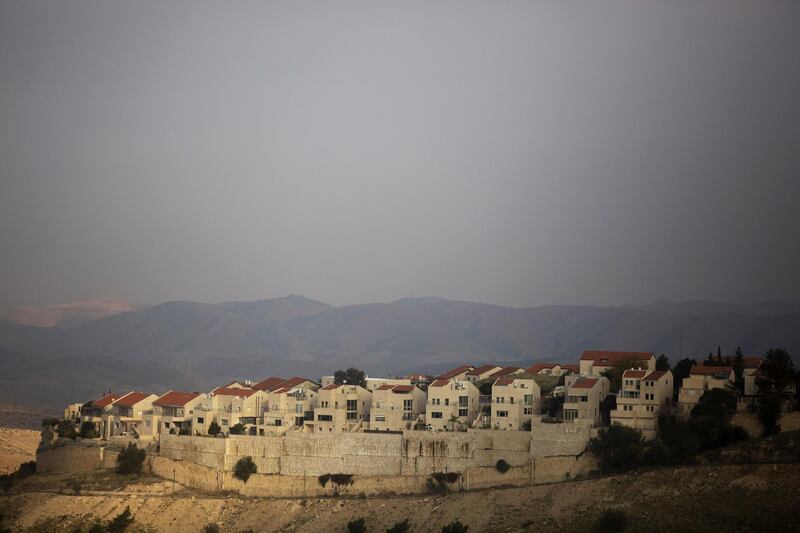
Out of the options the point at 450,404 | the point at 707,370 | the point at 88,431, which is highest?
the point at 707,370

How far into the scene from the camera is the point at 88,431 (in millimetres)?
65375

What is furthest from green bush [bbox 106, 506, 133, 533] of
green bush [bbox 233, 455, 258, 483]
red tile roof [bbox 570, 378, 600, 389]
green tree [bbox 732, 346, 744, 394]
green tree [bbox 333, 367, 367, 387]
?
green tree [bbox 732, 346, 744, 394]

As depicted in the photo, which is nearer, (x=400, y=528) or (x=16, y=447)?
(x=400, y=528)

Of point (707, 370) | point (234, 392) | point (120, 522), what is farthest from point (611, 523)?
point (234, 392)

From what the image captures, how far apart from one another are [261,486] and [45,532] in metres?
9.73

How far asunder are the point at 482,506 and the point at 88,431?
77.0 ft

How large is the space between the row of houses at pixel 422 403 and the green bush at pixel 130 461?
244 cm

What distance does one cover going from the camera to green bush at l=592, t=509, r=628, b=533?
4791cm

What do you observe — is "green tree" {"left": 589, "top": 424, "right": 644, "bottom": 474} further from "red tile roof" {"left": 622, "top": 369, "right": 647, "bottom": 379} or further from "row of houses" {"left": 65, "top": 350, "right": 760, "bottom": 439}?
"red tile roof" {"left": 622, "top": 369, "right": 647, "bottom": 379}

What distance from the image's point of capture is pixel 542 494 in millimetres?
52062

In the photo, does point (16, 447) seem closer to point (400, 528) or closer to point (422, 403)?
point (422, 403)

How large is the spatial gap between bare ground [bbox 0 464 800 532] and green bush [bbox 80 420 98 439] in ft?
10.3

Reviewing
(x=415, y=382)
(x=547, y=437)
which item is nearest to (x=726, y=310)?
(x=415, y=382)

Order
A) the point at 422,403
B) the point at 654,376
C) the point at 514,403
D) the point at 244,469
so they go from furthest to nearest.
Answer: the point at 422,403, the point at 244,469, the point at 514,403, the point at 654,376
